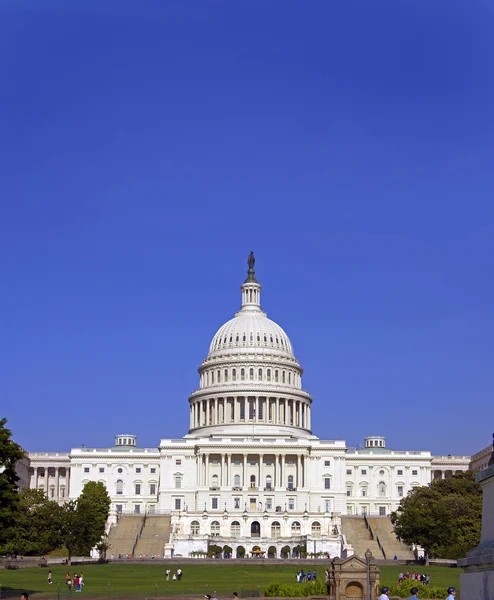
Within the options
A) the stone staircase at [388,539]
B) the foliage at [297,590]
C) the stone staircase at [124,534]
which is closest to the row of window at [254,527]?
the stone staircase at [124,534]

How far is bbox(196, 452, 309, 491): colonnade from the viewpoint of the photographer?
17600cm

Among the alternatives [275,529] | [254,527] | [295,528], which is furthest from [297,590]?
[254,527]

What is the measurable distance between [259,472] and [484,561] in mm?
159817

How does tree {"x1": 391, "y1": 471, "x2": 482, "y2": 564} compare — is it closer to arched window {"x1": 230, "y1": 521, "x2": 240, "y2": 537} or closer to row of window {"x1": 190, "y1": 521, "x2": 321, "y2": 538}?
row of window {"x1": 190, "y1": 521, "x2": 321, "y2": 538}

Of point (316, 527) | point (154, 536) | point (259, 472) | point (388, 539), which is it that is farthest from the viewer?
point (259, 472)

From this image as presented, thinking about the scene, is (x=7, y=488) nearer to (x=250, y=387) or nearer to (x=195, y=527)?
(x=195, y=527)

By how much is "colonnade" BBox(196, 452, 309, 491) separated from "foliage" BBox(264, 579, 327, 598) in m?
116

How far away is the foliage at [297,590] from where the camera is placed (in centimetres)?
5744

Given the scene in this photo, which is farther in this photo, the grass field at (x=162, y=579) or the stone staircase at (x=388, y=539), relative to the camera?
the stone staircase at (x=388, y=539)

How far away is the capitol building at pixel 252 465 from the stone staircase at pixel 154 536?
79.5 inches

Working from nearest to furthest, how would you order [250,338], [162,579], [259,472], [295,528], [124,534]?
1. [162,579]
2. [124,534]
3. [295,528]
4. [259,472]
5. [250,338]

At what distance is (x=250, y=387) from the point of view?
189 meters

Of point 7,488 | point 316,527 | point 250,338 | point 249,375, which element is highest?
point 250,338

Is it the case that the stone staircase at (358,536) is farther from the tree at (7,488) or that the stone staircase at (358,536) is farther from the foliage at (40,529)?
the tree at (7,488)
